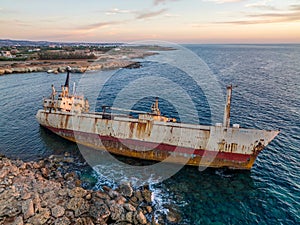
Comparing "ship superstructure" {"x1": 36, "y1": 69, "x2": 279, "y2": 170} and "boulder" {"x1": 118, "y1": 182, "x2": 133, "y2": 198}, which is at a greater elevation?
"ship superstructure" {"x1": 36, "y1": 69, "x2": 279, "y2": 170}

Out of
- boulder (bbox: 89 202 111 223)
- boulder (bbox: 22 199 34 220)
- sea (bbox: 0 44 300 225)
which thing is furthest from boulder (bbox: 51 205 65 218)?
sea (bbox: 0 44 300 225)

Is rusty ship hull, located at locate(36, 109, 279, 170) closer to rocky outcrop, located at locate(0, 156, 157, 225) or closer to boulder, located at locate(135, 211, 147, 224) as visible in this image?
rocky outcrop, located at locate(0, 156, 157, 225)

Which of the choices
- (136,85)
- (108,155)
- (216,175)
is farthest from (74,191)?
(136,85)

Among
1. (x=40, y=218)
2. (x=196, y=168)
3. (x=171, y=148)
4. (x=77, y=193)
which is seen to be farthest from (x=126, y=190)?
(x=196, y=168)

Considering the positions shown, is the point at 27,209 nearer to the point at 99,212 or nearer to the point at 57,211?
the point at 57,211

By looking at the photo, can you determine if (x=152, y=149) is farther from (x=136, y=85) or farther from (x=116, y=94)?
(x=136, y=85)

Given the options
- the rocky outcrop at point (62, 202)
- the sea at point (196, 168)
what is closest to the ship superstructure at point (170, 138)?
the sea at point (196, 168)
